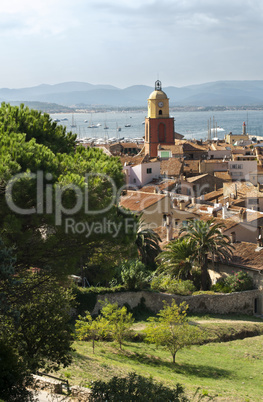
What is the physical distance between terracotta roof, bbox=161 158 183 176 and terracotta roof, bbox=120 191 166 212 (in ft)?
51.5

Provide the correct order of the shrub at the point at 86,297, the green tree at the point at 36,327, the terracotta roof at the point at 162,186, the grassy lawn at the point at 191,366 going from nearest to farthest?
the green tree at the point at 36,327 < the grassy lawn at the point at 191,366 < the shrub at the point at 86,297 < the terracotta roof at the point at 162,186

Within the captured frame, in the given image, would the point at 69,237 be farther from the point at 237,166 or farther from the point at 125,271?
the point at 237,166

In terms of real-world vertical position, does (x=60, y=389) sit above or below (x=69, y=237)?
below

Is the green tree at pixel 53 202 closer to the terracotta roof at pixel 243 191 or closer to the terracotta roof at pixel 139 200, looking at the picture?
the terracotta roof at pixel 139 200

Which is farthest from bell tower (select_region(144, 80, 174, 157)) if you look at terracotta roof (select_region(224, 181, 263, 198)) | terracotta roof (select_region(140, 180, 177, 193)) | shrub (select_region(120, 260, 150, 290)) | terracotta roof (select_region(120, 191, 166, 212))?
shrub (select_region(120, 260, 150, 290))

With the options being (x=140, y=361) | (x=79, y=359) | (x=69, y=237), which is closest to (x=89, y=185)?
(x=69, y=237)

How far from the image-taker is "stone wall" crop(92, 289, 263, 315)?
23703 millimetres

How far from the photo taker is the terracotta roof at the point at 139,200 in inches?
1363

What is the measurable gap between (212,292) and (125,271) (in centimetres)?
428

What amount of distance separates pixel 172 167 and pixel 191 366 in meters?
38.8

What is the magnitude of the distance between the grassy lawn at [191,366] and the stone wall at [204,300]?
6.93ft

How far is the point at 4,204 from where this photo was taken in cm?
1187

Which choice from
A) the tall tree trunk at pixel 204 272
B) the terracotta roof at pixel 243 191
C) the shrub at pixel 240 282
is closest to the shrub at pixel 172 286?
the tall tree trunk at pixel 204 272

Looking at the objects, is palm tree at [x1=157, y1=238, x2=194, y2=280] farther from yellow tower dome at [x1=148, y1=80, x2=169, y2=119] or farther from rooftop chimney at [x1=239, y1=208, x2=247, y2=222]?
yellow tower dome at [x1=148, y1=80, x2=169, y2=119]
